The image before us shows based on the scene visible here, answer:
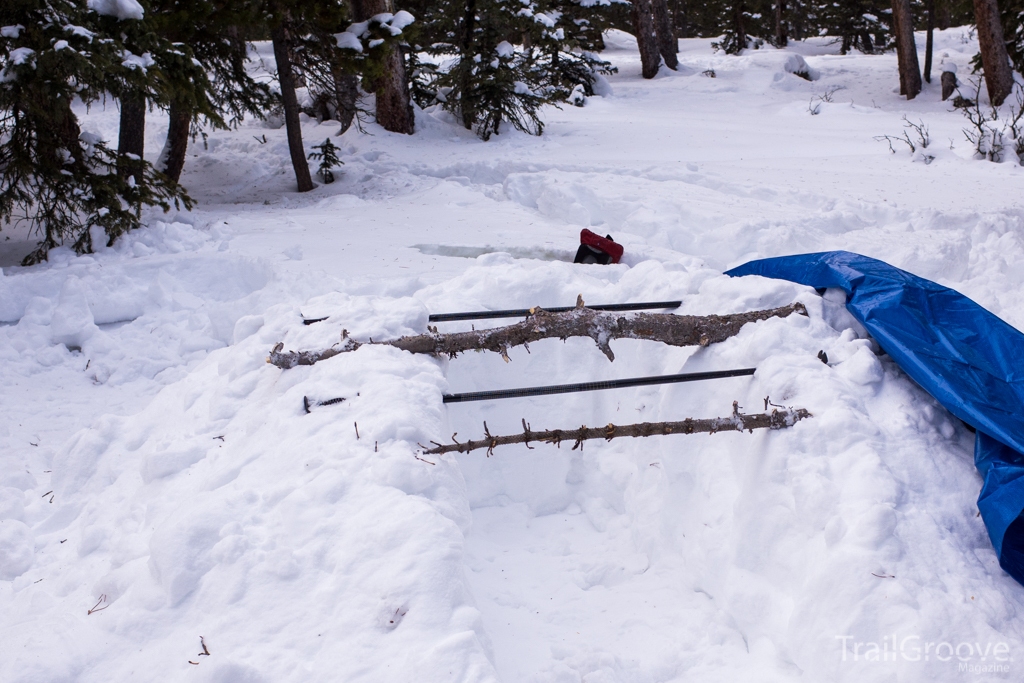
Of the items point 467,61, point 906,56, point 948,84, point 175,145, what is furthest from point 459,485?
point 906,56

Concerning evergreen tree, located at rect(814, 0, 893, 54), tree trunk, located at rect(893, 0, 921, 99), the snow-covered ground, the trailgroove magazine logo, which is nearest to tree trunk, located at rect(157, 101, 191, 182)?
the snow-covered ground

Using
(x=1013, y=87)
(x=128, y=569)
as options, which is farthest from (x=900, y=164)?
(x=128, y=569)

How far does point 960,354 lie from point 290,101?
28.3 feet

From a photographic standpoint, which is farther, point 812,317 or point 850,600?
point 812,317

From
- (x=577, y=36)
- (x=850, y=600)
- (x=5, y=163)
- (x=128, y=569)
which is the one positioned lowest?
(x=850, y=600)

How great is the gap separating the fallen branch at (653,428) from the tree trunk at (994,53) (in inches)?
524

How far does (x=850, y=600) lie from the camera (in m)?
2.54

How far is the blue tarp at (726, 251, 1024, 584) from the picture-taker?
2732mm

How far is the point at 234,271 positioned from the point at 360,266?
3.64ft

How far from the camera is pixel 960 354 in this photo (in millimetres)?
3430

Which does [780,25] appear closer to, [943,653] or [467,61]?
[467,61]

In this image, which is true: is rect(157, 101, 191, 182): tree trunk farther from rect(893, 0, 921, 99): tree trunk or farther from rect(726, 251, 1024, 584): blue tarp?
rect(893, 0, 921, 99): tree trunk

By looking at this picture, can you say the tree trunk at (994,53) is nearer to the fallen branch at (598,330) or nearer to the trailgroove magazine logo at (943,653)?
the fallen branch at (598,330)

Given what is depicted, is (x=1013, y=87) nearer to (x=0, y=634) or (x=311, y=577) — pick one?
(x=311, y=577)
